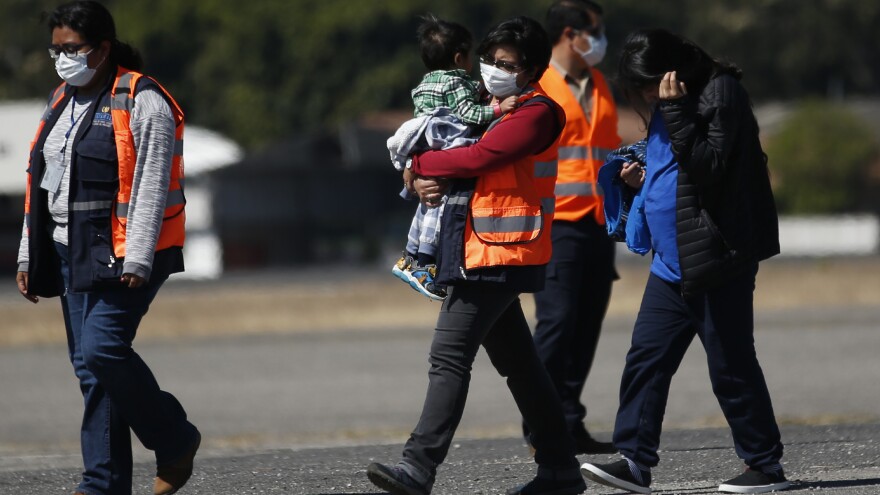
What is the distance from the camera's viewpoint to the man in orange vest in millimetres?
6891

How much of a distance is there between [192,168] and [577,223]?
40.3 meters

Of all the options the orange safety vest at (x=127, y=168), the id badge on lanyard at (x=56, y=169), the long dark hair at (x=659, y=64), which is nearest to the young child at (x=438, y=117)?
the long dark hair at (x=659, y=64)

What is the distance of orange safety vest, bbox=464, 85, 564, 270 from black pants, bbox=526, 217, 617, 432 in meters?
1.48

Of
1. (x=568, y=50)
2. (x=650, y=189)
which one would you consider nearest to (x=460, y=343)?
(x=650, y=189)

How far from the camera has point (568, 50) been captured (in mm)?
7148

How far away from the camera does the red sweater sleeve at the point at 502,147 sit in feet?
17.3

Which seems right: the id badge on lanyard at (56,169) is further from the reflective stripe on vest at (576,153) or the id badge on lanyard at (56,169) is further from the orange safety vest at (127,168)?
the reflective stripe on vest at (576,153)

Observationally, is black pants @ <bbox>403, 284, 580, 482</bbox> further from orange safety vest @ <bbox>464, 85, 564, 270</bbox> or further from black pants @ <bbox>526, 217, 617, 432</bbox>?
black pants @ <bbox>526, 217, 617, 432</bbox>

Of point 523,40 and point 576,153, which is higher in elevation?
point 523,40

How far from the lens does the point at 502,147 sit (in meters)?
5.26

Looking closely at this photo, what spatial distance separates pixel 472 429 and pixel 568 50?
11.7ft

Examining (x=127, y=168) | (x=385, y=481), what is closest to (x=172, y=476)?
(x=385, y=481)

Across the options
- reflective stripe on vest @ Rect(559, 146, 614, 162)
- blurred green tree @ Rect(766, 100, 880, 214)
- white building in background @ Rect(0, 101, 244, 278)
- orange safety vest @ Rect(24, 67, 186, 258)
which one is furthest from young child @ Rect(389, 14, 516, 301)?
blurred green tree @ Rect(766, 100, 880, 214)

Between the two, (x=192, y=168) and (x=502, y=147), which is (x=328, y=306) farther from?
(x=192, y=168)
